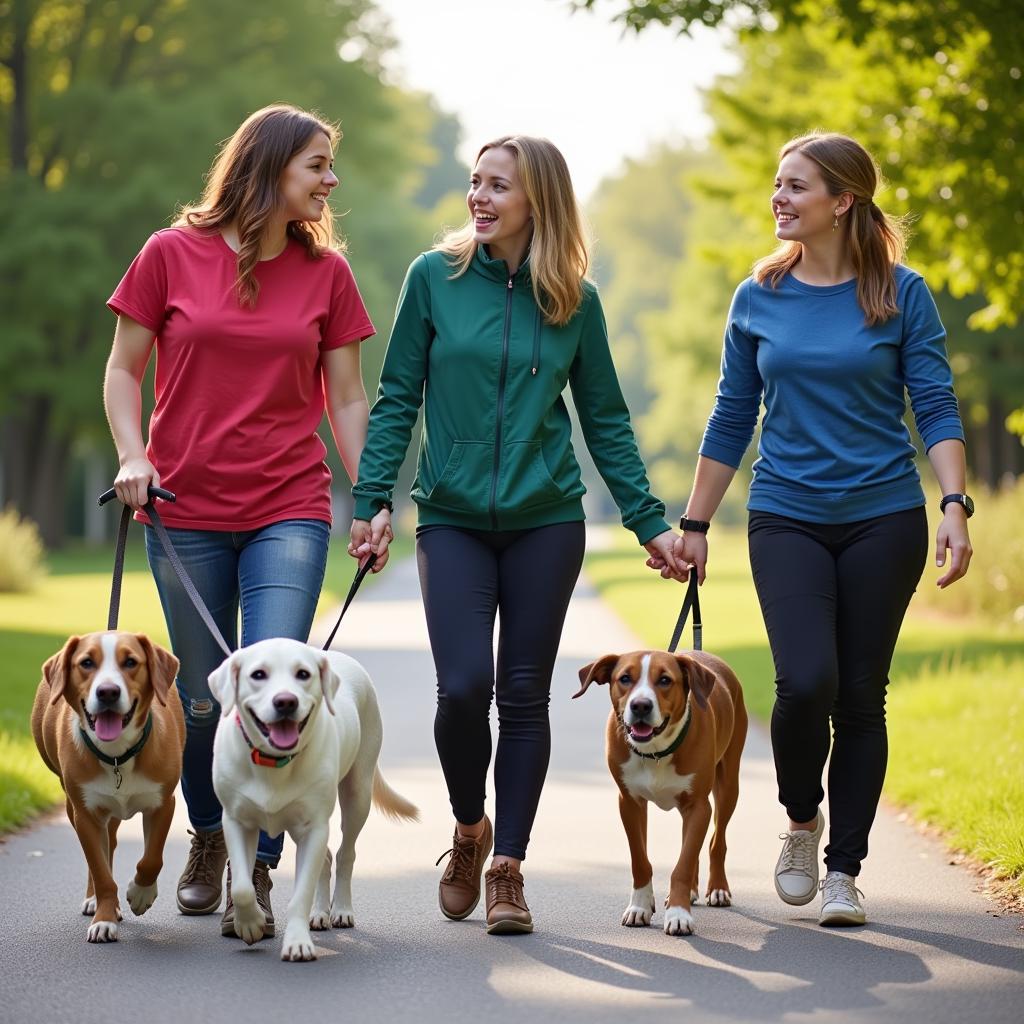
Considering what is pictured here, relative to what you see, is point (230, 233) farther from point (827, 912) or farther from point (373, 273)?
point (373, 273)

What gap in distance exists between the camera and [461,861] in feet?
19.7

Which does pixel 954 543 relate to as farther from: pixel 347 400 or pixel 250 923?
pixel 250 923

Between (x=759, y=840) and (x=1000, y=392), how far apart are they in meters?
22.7

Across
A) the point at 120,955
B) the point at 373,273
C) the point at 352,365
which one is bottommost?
the point at 120,955

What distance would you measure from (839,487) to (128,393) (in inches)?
96.2

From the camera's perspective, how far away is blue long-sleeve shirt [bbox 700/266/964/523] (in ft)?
19.2

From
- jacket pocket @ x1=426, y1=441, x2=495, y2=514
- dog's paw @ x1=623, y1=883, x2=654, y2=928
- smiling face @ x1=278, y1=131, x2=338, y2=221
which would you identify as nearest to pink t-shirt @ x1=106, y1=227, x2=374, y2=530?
smiling face @ x1=278, y1=131, x2=338, y2=221

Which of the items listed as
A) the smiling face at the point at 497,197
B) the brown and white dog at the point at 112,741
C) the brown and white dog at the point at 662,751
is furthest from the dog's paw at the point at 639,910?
the smiling face at the point at 497,197

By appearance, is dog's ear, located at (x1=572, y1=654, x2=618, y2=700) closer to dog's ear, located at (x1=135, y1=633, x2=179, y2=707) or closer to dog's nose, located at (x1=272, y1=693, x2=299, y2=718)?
dog's nose, located at (x1=272, y1=693, x2=299, y2=718)

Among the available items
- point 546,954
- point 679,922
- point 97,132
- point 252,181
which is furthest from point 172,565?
point 97,132

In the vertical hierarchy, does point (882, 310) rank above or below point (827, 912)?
above

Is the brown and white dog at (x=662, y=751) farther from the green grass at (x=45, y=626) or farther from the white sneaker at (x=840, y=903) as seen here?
the green grass at (x=45, y=626)

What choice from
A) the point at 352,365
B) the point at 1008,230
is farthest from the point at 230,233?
the point at 1008,230

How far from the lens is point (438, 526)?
19.7ft
